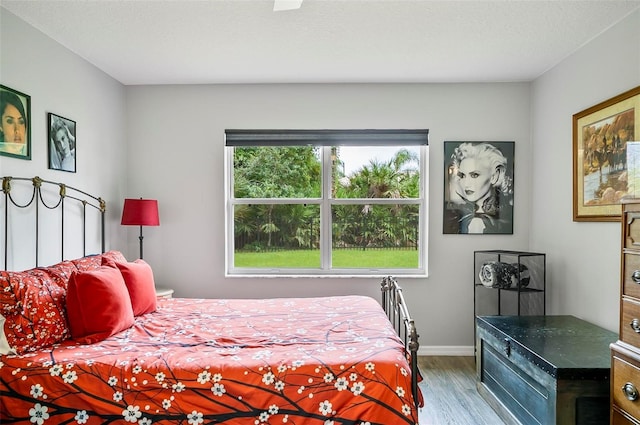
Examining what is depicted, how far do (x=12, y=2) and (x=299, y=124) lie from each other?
221 cm

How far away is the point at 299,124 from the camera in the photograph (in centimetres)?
379

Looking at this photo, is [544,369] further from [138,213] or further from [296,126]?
[138,213]

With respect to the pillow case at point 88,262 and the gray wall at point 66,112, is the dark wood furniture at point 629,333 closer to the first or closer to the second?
the pillow case at point 88,262

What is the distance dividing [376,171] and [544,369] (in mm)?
2299

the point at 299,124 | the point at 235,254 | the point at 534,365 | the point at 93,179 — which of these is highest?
the point at 299,124

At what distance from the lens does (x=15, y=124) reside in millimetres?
2486

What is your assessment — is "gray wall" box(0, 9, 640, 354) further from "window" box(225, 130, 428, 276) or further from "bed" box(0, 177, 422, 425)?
"bed" box(0, 177, 422, 425)

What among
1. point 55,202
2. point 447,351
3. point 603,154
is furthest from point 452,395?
point 55,202

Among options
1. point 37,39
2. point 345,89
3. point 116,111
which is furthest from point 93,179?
point 345,89

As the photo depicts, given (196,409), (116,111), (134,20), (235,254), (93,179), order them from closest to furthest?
1. (196,409)
2. (134,20)
3. (93,179)
4. (116,111)
5. (235,254)

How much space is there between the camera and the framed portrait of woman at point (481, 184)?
374 cm

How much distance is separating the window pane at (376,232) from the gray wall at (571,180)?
1.13m

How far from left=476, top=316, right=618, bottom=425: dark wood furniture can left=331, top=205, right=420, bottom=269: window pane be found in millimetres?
1131

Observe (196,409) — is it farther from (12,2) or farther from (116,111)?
(116,111)
